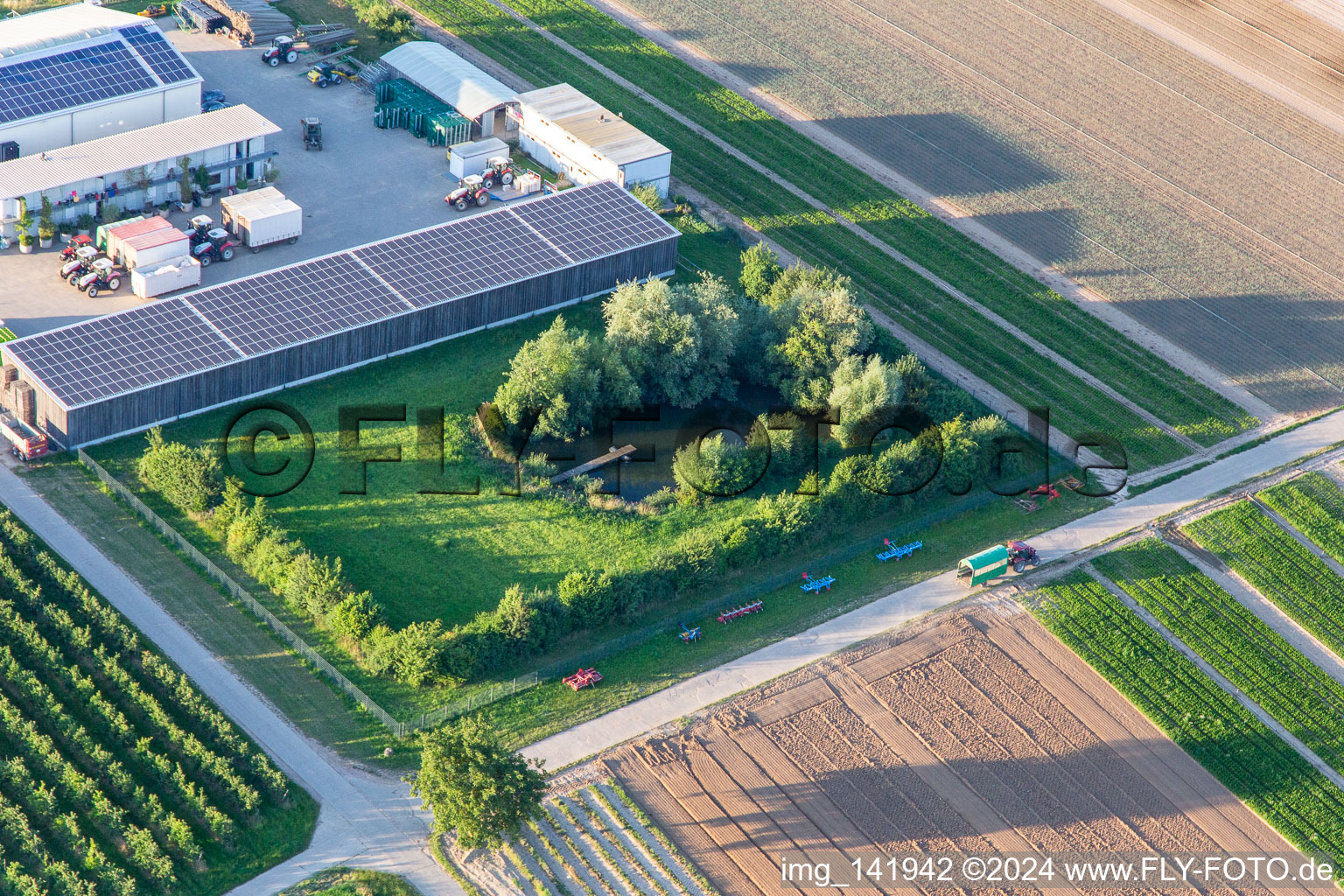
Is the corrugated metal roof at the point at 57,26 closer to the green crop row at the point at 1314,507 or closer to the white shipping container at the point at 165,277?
the white shipping container at the point at 165,277

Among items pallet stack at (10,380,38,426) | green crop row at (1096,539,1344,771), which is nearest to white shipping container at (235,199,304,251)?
pallet stack at (10,380,38,426)

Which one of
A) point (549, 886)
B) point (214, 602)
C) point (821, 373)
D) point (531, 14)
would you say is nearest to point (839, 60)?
point (531, 14)

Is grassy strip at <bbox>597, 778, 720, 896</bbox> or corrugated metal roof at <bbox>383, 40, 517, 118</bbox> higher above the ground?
corrugated metal roof at <bbox>383, 40, 517, 118</bbox>

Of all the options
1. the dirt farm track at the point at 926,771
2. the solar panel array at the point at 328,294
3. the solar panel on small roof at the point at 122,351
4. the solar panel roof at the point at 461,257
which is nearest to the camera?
the dirt farm track at the point at 926,771

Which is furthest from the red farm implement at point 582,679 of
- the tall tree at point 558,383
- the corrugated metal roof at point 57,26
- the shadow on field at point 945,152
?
the corrugated metal roof at point 57,26

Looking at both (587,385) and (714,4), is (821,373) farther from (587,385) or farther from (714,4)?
(714,4)

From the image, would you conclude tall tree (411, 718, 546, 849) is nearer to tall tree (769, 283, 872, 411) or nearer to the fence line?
the fence line
